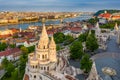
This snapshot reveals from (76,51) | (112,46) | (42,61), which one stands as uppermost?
(42,61)

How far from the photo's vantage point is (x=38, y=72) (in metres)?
24.5

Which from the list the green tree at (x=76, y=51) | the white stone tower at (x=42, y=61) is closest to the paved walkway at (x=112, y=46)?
the green tree at (x=76, y=51)

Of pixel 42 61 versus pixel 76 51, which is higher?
pixel 42 61

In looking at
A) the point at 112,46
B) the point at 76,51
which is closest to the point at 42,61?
the point at 76,51

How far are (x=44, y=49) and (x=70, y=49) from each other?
10787 millimetres

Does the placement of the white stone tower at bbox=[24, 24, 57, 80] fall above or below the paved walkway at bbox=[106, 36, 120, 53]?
above

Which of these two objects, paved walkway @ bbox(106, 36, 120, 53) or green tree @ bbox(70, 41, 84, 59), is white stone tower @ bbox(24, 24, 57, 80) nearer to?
green tree @ bbox(70, 41, 84, 59)

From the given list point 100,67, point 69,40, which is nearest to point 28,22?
point 69,40

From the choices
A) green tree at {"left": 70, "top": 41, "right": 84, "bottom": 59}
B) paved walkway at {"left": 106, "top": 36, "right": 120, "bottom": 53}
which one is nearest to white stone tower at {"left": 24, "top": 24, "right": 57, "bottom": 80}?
green tree at {"left": 70, "top": 41, "right": 84, "bottom": 59}

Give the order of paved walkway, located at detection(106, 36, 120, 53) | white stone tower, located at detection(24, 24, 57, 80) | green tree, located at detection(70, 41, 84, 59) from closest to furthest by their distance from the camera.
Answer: white stone tower, located at detection(24, 24, 57, 80) < green tree, located at detection(70, 41, 84, 59) < paved walkway, located at detection(106, 36, 120, 53)

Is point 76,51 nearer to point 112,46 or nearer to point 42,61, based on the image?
point 42,61

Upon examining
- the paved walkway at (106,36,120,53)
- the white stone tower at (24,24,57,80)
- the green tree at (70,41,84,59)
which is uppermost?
the white stone tower at (24,24,57,80)

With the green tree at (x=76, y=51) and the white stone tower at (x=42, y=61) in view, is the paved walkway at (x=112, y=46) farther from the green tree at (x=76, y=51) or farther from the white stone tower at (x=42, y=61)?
the white stone tower at (x=42, y=61)

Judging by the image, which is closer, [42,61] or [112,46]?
[42,61]
